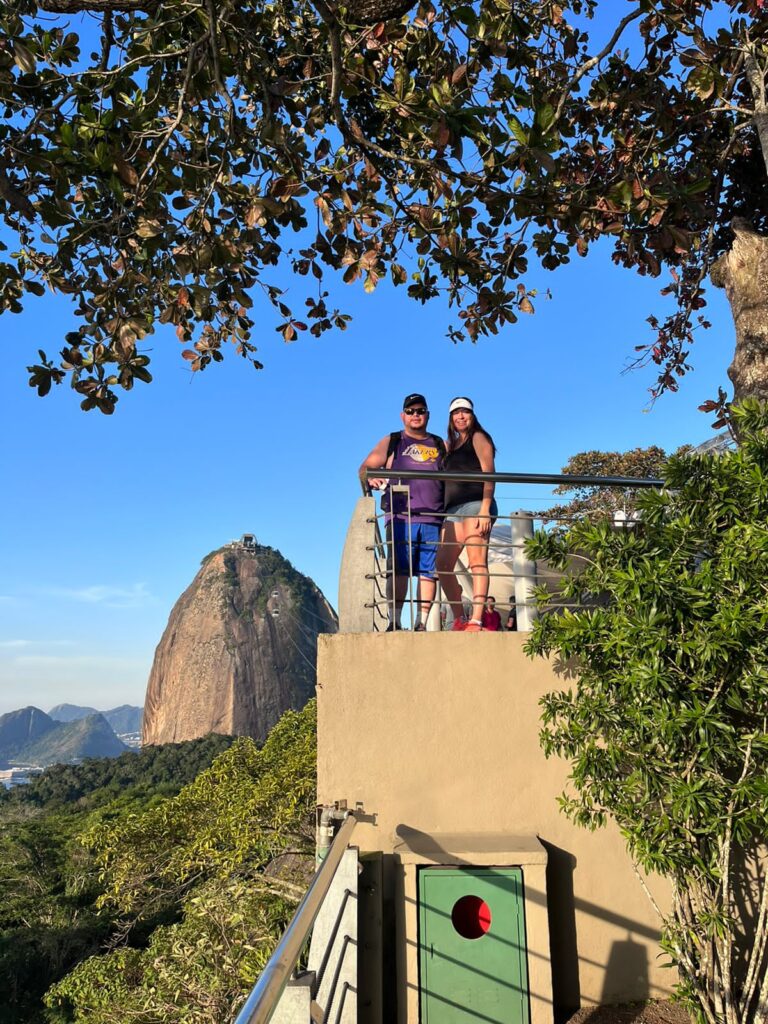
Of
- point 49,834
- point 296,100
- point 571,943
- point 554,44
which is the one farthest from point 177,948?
point 49,834

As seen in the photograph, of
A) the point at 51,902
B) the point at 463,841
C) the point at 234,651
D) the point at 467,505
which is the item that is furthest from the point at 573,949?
the point at 234,651

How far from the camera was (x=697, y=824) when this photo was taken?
3.51 meters

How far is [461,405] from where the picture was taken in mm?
5391

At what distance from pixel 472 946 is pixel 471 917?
0.14m

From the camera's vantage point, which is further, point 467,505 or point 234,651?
point 234,651

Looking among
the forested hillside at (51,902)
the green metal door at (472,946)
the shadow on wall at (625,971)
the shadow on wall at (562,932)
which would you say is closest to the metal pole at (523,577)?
the shadow on wall at (562,932)

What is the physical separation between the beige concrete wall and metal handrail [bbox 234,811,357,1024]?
1.89 metres

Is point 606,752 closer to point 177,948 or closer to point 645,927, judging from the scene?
point 645,927

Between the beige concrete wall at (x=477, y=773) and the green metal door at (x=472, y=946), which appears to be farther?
the beige concrete wall at (x=477, y=773)

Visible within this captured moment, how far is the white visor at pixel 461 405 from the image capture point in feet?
17.7

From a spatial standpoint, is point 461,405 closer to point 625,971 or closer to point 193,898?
point 625,971

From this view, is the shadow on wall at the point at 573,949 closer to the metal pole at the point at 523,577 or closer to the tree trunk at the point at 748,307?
the metal pole at the point at 523,577

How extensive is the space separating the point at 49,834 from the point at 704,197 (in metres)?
41.0

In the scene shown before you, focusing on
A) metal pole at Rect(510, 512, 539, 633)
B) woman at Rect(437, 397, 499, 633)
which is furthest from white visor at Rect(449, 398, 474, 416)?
metal pole at Rect(510, 512, 539, 633)
